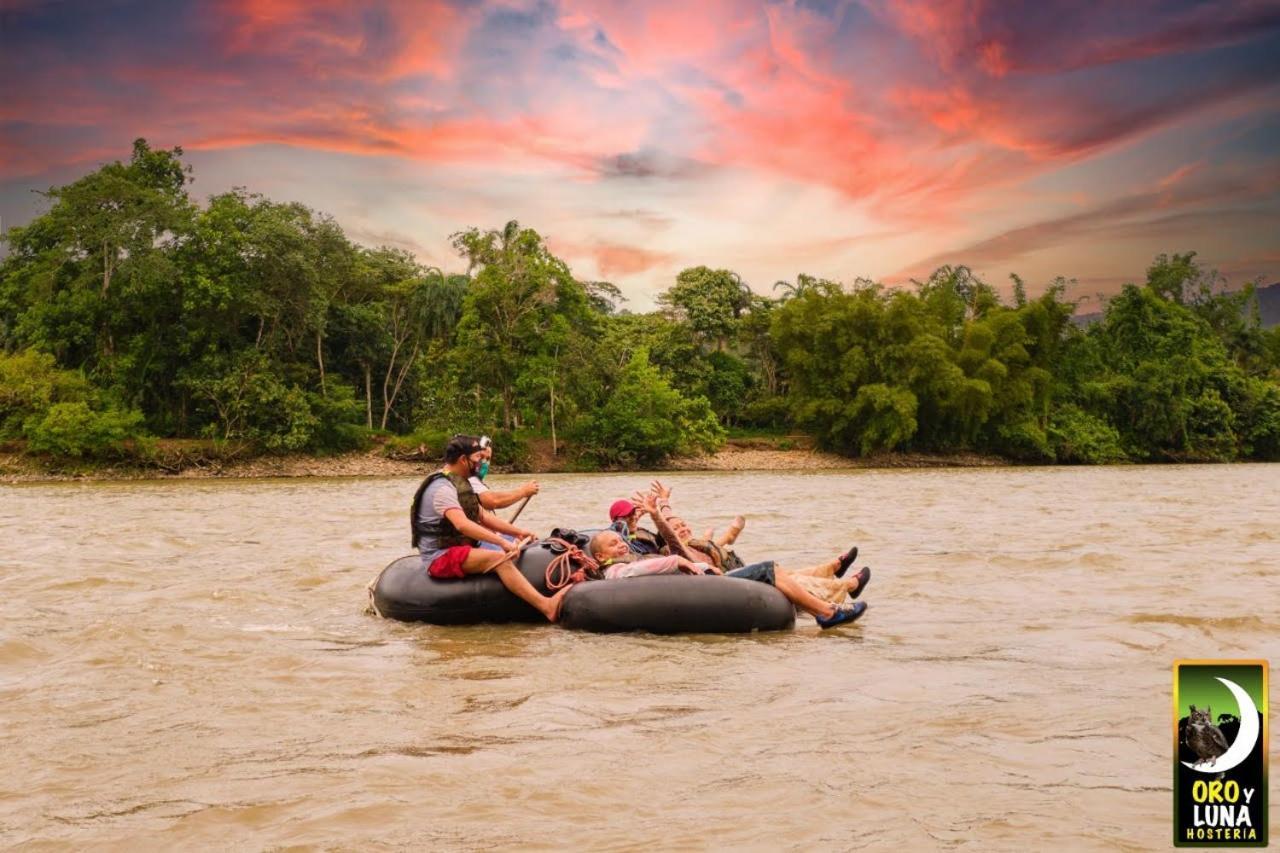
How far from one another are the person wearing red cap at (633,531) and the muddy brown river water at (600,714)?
1.33 metres

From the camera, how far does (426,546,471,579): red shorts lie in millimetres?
9125

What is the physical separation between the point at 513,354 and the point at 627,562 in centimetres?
3819

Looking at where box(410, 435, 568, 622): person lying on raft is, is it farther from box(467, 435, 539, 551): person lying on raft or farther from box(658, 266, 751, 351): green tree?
box(658, 266, 751, 351): green tree

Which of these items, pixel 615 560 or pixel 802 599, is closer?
pixel 802 599

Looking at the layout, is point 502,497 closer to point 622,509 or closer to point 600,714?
point 622,509

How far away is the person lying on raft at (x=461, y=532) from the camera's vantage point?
9.07 m

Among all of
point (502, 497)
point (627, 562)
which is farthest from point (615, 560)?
point (502, 497)

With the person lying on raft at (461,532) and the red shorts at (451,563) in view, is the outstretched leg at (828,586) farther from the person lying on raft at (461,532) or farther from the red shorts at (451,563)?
the red shorts at (451,563)

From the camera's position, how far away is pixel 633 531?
10008 millimetres

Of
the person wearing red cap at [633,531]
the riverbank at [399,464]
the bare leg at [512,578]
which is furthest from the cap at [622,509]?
the riverbank at [399,464]

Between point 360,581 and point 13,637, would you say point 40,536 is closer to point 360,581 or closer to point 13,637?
point 360,581

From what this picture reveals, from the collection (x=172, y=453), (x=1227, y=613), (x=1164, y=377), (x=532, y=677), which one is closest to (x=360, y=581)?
(x=532, y=677)

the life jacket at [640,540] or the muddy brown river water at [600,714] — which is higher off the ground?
the life jacket at [640,540]

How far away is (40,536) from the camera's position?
1694 centimetres
